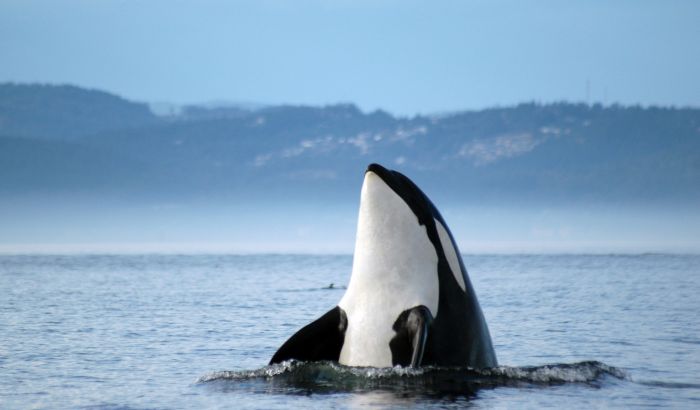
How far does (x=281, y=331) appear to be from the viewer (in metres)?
24.7

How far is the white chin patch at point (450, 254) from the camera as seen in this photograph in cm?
1455

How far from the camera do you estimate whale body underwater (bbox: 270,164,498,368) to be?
46.5 ft

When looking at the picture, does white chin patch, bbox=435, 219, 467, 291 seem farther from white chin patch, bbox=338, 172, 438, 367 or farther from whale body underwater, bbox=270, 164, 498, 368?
white chin patch, bbox=338, 172, 438, 367

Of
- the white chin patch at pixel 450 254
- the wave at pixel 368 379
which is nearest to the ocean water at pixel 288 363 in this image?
the wave at pixel 368 379

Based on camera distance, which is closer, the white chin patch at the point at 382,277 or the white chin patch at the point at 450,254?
the white chin patch at the point at 382,277

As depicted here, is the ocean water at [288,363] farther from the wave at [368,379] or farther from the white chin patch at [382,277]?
the white chin patch at [382,277]

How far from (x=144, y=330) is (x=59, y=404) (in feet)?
34.0

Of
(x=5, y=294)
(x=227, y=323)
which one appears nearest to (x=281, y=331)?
(x=227, y=323)

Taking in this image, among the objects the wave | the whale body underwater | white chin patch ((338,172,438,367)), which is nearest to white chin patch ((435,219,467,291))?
the whale body underwater

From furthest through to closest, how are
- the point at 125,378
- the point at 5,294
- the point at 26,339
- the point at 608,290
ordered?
the point at 608,290
the point at 5,294
the point at 26,339
the point at 125,378

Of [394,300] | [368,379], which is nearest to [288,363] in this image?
[368,379]

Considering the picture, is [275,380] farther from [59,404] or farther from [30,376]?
[30,376]

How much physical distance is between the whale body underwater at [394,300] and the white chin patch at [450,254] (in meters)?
0.02

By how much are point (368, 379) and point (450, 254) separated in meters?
1.69
